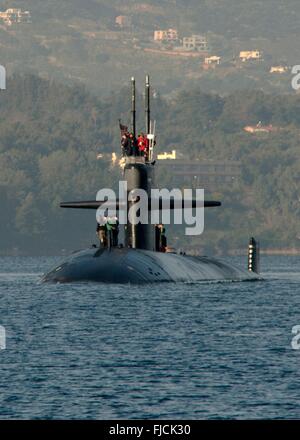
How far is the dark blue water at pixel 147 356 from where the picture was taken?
4416 cm

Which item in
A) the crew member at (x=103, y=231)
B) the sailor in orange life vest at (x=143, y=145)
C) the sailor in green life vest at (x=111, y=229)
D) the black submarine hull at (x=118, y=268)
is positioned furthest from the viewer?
the sailor in orange life vest at (x=143, y=145)

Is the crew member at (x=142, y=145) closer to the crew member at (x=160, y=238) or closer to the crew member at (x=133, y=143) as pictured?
the crew member at (x=133, y=143)

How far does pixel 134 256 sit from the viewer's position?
76625 mm

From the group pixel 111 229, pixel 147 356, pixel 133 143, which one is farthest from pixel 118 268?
pixel 147 356

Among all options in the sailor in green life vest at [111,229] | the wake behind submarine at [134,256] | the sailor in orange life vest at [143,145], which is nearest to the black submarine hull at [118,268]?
the wake behind submarine at [134,256]

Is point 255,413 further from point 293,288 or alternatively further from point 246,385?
point 293,288

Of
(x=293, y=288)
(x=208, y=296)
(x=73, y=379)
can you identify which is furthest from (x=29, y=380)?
(x=293, y=288)

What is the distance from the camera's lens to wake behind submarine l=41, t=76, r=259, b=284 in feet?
249

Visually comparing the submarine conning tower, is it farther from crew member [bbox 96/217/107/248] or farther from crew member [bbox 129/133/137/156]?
crew member [bbox 96/217/107/248]

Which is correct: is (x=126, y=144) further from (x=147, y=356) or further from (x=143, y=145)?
(x=147, y=356)

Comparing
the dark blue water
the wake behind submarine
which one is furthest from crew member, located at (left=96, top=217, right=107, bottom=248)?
the dark blue water

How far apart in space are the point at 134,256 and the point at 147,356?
23765mm

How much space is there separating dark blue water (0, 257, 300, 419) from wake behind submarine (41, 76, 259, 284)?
90 centimetres

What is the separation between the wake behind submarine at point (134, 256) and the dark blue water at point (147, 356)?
0.90m
